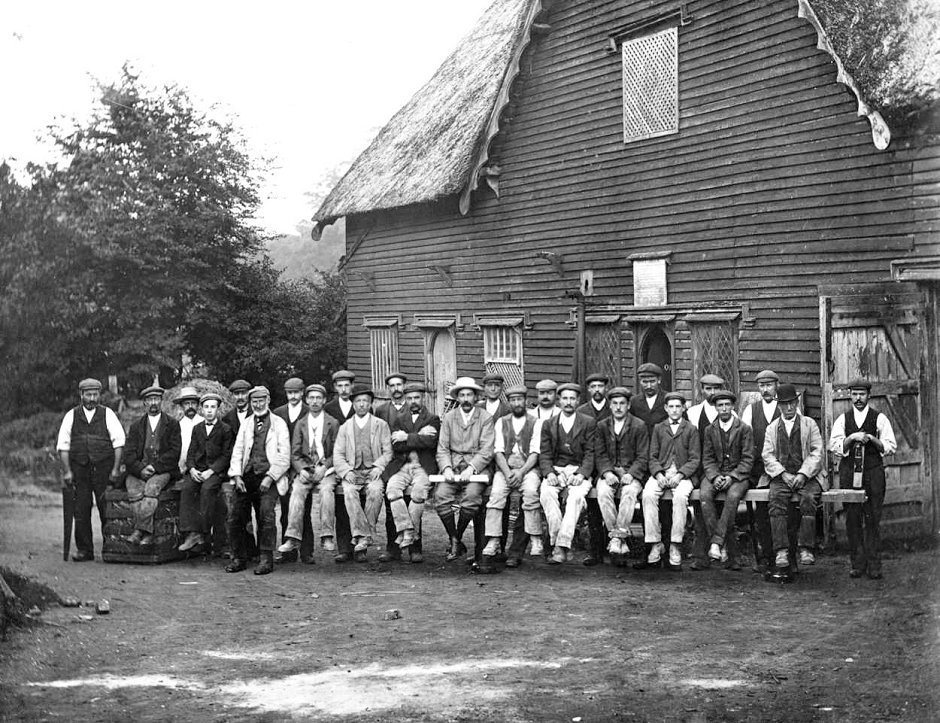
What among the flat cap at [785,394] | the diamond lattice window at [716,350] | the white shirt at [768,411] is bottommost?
the white shirt at [768,411]

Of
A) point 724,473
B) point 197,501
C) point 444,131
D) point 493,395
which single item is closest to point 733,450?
point 724,473

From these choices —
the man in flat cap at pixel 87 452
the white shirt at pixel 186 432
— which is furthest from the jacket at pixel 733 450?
the man in flat cap at pixel 87 452

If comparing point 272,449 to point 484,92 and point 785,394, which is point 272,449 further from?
point 484,92

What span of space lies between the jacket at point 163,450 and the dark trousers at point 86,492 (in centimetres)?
33

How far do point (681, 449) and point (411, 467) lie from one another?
8.94 feet

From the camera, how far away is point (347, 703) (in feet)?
20.0

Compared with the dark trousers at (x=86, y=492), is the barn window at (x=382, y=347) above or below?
above

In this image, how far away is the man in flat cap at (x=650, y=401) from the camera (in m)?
10.8

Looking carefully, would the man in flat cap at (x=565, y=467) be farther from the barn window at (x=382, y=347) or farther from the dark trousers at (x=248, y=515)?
the barn window at (x=382, y=347)

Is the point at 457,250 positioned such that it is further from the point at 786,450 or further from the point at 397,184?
the point at 786,450

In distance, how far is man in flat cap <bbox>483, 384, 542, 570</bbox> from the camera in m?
10.0

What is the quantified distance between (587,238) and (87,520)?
25.9 ft

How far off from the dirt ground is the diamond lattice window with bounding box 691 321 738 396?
339 cm

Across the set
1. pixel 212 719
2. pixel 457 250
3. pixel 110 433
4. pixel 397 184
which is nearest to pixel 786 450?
pixel 212 719
